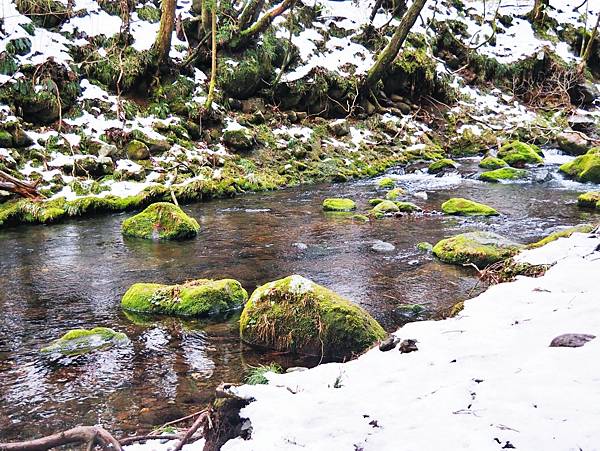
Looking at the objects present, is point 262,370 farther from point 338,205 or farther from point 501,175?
point 501,175

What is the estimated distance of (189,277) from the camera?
22.9 ft

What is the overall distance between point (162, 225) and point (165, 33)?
26.8 ft

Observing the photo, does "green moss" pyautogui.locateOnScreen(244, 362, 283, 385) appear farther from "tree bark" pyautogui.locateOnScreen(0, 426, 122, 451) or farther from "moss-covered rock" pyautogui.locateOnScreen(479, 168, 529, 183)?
"moss-covered rock" pyautogui.locateOnScreen(479, 168, 529, 183)

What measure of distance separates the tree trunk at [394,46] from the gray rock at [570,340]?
48.1 ft

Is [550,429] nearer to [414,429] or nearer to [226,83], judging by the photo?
[414,429]

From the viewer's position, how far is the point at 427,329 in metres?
3.79

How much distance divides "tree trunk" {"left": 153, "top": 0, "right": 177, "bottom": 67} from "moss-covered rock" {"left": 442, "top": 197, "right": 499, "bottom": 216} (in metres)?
9.63

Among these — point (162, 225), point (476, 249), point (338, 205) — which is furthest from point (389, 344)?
point (338, 205)

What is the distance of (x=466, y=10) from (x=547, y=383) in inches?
1076

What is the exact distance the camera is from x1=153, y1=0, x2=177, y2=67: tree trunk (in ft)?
48.3

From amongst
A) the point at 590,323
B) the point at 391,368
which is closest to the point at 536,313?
the point at 590,323

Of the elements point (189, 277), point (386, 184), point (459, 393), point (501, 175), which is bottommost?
point (386, 184)

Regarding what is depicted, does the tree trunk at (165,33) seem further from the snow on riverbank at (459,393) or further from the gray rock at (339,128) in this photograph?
the snow on riverbank at (459,393)

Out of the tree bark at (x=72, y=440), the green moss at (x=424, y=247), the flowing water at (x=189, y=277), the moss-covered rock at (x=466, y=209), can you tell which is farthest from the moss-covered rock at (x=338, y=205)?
the tree bark at (x=72, y=440)
